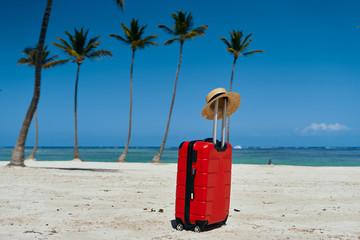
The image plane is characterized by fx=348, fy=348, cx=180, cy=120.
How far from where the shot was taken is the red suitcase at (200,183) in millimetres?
4684

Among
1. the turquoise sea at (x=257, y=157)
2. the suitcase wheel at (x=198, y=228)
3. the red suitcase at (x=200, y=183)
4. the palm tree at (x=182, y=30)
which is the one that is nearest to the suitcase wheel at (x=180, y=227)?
the red suitcase at (x=200, y=183)

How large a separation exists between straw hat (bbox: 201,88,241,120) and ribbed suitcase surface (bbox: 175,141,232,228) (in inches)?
28.6

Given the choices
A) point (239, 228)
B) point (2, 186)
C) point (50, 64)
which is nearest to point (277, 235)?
point (239, 228)

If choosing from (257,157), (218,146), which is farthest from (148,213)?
(257,157)

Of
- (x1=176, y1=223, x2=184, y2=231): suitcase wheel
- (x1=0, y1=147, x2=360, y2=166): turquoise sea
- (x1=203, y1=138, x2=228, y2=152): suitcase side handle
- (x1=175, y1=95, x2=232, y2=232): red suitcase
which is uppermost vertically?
(x1=203, y1=138, x2=228, y2=152): suitcase side handle

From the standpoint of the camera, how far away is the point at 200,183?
4.70 meters

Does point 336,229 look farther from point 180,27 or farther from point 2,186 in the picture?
point 180,27

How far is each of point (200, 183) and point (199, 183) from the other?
0.02 m

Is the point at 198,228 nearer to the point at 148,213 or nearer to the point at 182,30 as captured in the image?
the point at 148,213

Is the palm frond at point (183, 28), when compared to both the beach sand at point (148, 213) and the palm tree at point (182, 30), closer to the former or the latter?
the palm tree at point (182, 30)

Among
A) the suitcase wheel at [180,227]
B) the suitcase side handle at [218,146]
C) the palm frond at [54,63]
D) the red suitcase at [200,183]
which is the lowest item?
the suitcase wheel at [180,227]

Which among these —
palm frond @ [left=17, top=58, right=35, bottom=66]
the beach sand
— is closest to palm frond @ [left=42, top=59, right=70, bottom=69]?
palm frond @ [left=17, top=58, right=35, bottom=66]

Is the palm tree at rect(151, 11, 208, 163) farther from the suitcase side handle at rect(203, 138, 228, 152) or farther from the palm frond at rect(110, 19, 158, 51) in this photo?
the suitcase side handle at rect(203, 138, 228, 152)

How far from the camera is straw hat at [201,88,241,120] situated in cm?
520
